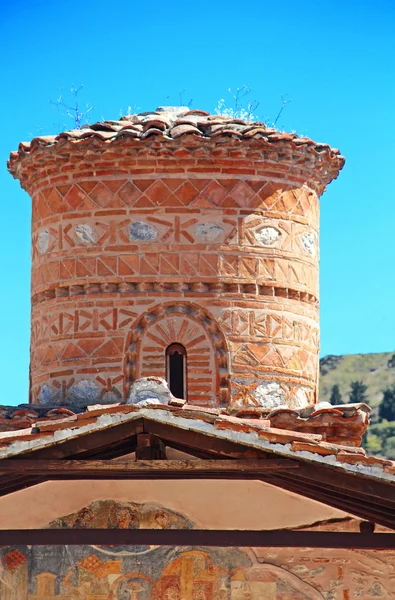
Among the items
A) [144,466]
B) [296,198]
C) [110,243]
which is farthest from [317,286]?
[144,466]

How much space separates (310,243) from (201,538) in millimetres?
Result: 8750

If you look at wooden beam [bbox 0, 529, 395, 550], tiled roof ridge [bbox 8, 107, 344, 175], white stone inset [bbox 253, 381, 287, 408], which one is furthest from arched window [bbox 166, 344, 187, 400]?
wooden beam [bbox 0, 529, 395, 550]

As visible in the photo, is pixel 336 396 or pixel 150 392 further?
pixel 336 396

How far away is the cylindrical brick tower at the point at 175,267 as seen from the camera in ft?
59.3

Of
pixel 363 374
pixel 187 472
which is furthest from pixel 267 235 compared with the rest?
pixel 363 374

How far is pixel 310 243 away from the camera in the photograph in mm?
19156

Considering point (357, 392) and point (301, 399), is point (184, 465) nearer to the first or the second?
point (301, 399)

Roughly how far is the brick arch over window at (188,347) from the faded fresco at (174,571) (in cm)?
548

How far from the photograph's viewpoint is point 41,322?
18.9m

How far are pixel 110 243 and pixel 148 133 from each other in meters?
1.39

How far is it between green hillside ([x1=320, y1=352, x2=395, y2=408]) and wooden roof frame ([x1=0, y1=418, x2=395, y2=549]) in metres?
49.3

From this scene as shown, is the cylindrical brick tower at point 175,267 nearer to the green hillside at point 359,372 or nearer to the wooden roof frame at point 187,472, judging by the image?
the wooden roof frame at point 187,472

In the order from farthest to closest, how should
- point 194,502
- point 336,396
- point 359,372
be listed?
point 359,372, point 336,396, point 194,502

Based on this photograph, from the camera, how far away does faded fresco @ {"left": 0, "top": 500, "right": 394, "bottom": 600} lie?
12352 millimetres
